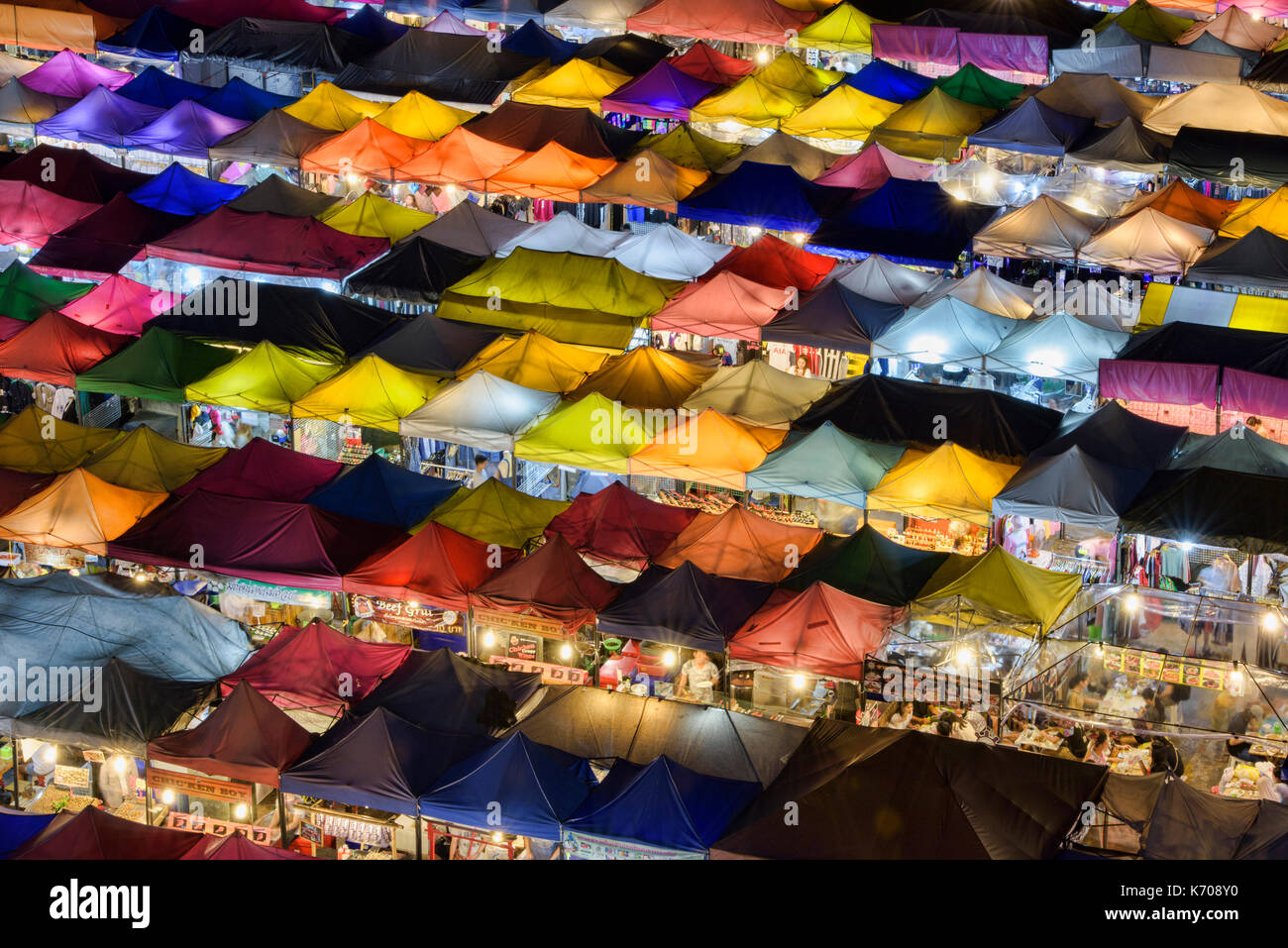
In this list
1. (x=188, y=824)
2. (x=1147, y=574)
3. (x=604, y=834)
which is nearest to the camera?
(x=604, y=834)

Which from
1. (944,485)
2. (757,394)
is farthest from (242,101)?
(944,485)

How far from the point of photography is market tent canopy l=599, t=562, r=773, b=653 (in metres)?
14.8

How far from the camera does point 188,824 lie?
43.0 feet

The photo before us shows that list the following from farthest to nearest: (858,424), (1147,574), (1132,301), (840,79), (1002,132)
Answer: (840,79)
(1002,132)
(1132,301)
(858,424)
(1147,574)

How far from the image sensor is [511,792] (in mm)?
12250

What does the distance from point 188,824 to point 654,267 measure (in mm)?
13079

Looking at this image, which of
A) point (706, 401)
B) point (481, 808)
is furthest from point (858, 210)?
point (481, 808)

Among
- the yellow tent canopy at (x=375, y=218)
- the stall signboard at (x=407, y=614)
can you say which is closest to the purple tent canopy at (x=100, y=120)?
the yellow tent canopy at (x=375, y=218)

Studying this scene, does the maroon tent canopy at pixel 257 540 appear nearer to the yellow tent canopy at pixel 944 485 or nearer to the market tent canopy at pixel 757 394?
the market tent canopy at pixel 757 394

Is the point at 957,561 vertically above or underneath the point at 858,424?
underneath

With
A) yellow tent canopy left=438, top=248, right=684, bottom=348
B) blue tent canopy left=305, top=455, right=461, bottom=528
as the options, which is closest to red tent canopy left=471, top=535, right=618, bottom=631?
blue tent canopy left=305, top=455, right=461, bottom=528

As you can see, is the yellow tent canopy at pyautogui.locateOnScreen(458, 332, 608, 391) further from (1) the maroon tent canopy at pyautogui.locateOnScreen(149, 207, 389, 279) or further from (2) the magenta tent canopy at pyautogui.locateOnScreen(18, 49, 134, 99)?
(2) the magenta tent canopy at pyautogui.locateOnScreen(18, 49, 134, 99)

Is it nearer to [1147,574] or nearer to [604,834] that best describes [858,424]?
[1147,574]

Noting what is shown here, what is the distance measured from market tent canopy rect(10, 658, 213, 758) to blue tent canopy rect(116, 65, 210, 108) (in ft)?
62.9
